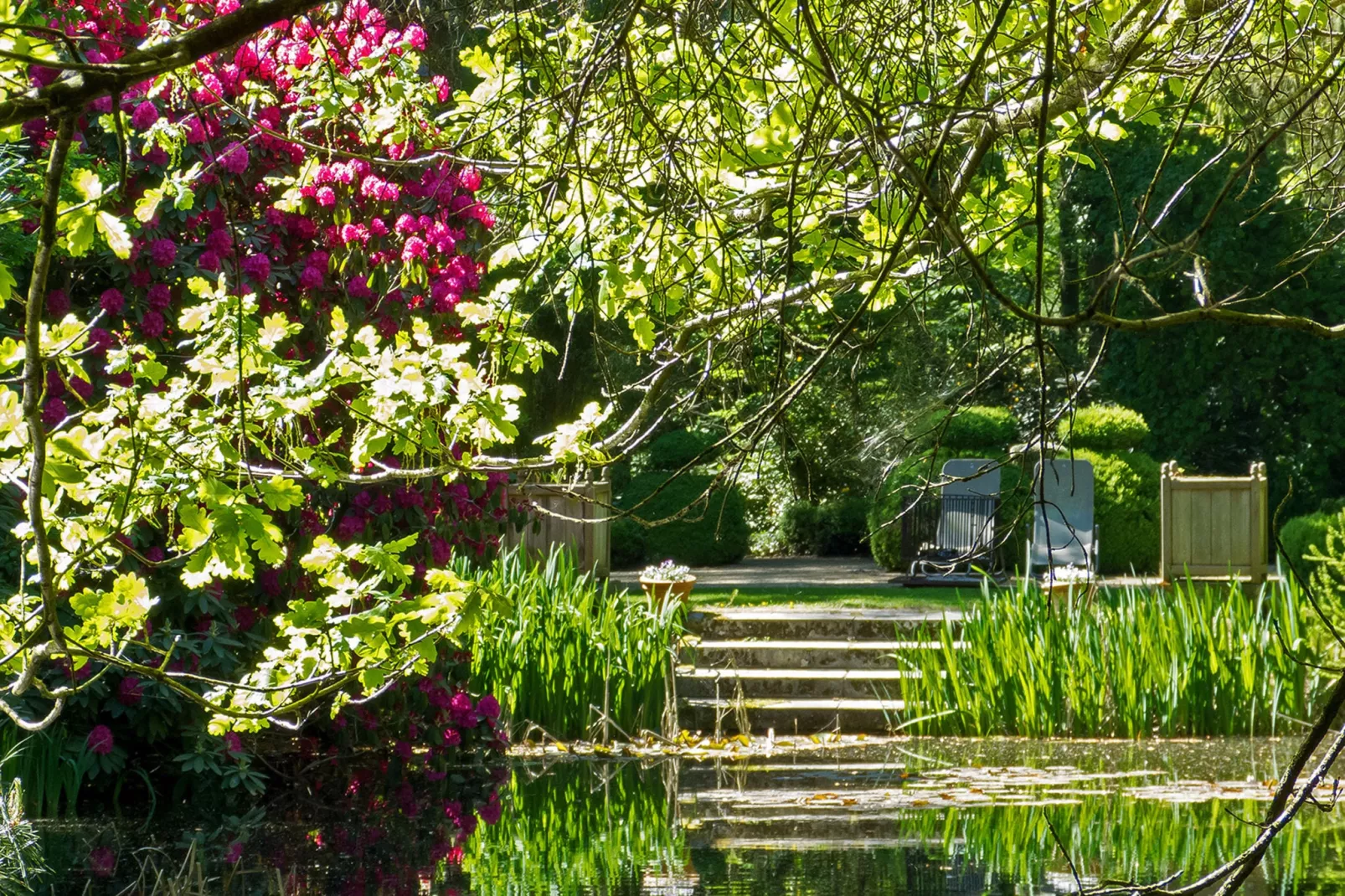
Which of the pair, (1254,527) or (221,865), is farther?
(1254,527)

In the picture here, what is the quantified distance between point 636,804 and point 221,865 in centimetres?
196

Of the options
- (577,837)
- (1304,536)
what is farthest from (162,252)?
(1304,536)

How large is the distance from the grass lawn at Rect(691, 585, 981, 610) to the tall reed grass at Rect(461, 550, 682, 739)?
10.4ft

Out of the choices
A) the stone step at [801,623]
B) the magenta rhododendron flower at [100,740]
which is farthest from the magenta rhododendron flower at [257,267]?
the stone step at [801,623]

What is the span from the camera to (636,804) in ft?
19.6

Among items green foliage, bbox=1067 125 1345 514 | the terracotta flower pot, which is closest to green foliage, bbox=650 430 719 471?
green foliage, bbox=1067 125 1345 514

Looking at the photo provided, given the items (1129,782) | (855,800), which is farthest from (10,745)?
(1129,782)

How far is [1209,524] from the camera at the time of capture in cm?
1226

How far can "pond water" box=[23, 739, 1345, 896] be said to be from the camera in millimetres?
4480

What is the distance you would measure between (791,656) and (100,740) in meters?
5.13

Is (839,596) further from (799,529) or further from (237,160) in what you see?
(237,160)

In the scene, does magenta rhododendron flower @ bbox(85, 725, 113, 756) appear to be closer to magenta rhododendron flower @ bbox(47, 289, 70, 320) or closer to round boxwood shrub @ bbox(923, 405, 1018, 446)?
magenta rhododendron flower @ bbox(47, 289, 70, 320)

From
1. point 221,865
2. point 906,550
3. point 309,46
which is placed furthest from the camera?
point 906,550

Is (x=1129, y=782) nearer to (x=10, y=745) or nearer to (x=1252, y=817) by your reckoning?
(x=1252, y=817)
